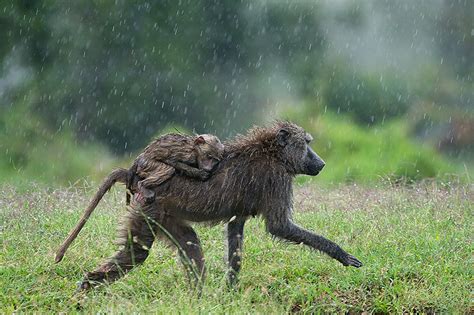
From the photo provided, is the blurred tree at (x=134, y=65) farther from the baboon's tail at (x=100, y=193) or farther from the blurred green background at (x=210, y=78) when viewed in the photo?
the baboon's tail at (x=100, y=193)

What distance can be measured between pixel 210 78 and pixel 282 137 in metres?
10.9

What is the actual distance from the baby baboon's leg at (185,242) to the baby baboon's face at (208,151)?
0.43 meters

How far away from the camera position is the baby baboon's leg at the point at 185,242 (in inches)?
227

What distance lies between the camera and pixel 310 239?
5910 millimetres

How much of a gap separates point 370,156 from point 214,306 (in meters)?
10.5

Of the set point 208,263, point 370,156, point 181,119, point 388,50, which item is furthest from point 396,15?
point 208,263

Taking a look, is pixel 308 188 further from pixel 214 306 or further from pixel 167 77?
pixel 167 77

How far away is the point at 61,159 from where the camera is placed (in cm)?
1633

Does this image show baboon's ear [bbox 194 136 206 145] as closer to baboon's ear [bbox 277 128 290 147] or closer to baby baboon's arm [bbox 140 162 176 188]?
baby baboon's arm [bbox 140 162 176 188]

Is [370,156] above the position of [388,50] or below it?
below

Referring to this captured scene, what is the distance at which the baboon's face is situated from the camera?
20.2 ft

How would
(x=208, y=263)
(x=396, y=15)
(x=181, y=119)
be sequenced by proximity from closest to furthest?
(x=208, y=263) → (x=181, y=119) → (x=396, y=15)

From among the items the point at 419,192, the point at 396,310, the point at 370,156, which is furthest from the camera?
the point at 370,156

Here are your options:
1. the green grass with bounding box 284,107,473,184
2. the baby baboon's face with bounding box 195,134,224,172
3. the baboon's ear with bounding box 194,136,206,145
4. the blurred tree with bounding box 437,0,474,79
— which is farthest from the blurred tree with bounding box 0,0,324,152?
the baboon's ear with bounding box 194,136,206,145
